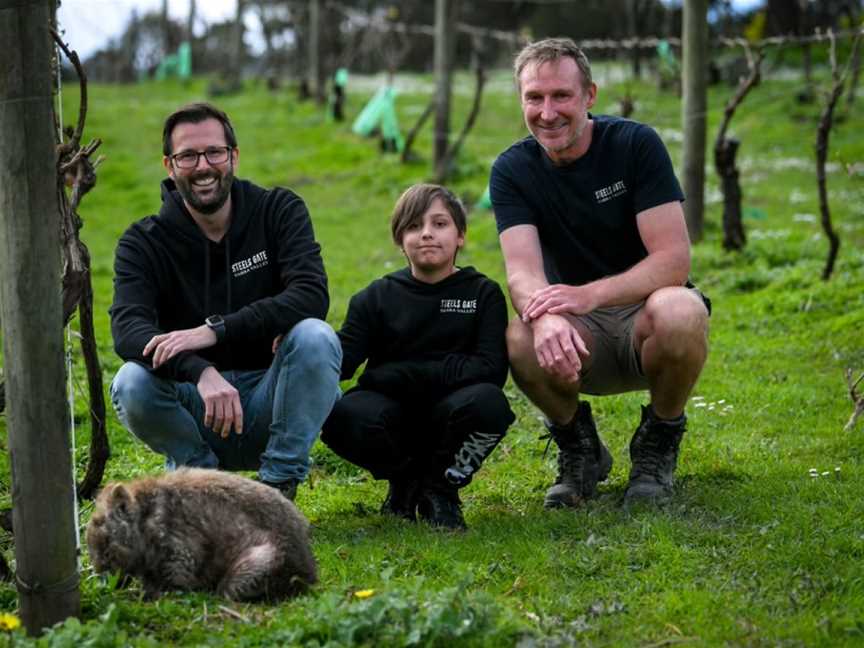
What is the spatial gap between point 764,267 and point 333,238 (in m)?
4.87

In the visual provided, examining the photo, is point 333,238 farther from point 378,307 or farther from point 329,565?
point 329,565

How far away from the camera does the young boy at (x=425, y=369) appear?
4.85m

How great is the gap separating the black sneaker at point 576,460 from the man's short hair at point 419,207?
Answer: 964 mm

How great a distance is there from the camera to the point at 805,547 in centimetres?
430

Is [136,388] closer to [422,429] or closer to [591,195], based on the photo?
[422,429]

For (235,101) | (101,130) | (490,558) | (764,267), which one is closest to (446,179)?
(764,267)

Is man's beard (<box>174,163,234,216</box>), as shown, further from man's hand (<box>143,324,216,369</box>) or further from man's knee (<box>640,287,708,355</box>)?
man's knee (<box>640,287,708,355</box>)

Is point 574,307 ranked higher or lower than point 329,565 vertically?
higher

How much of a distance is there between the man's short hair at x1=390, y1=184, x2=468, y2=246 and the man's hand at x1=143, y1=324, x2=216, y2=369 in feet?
3.07

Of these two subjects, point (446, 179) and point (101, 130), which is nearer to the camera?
point (446, 179)

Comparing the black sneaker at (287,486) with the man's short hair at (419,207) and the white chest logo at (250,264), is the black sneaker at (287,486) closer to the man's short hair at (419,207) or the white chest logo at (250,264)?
the white chest logo at (250,264)

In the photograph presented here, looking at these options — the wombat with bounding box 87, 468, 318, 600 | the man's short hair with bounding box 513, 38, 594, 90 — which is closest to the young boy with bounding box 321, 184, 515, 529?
the man's short hair with bounding box 513, 38, 594, 90

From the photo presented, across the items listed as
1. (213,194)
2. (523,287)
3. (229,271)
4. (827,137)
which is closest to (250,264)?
(229,271)

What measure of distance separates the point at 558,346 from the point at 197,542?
5.39 feet
